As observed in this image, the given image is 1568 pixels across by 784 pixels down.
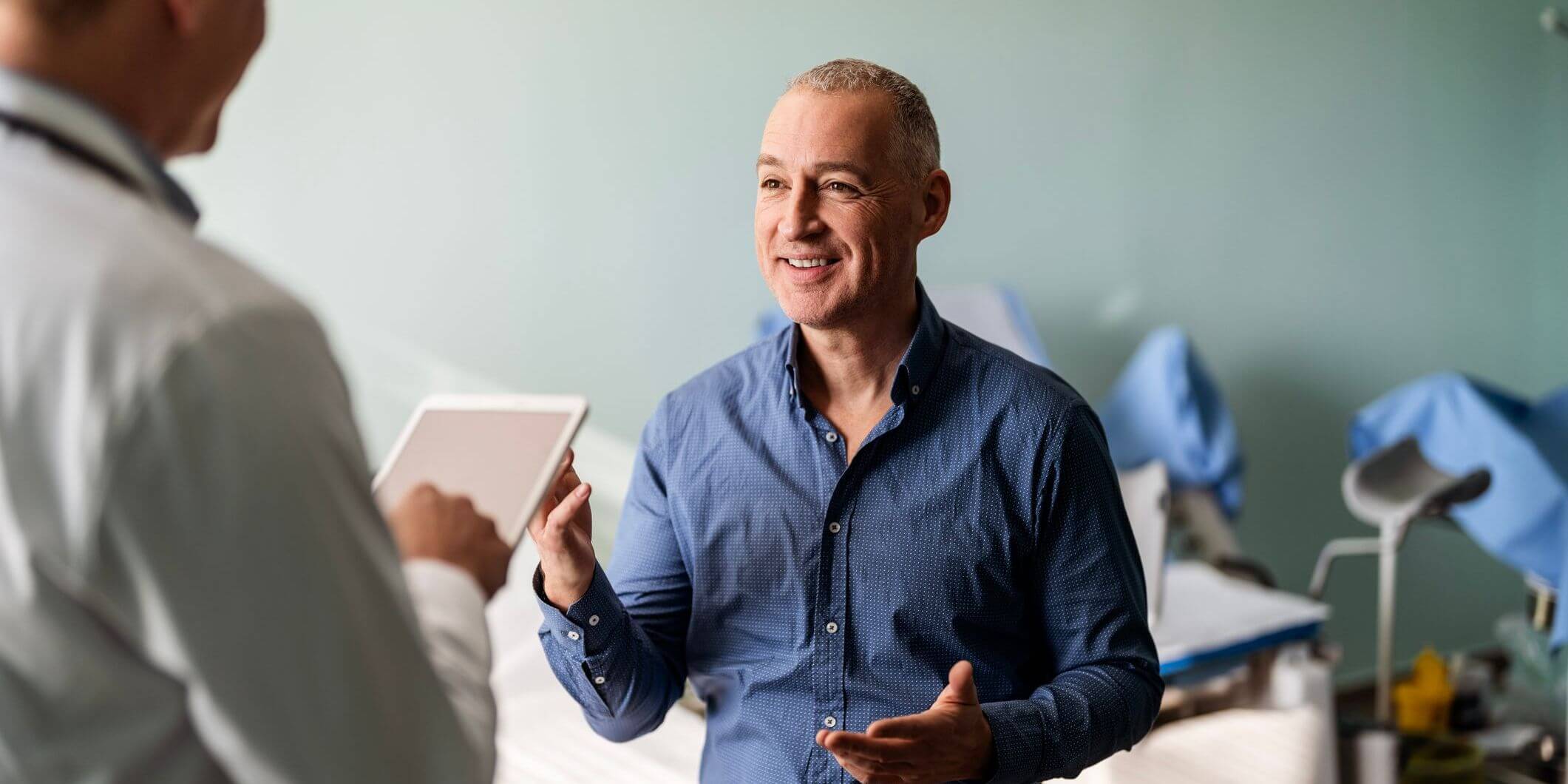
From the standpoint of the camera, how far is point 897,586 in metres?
1.40

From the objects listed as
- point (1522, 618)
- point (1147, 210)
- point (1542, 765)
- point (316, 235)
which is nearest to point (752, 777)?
point (316, 235)

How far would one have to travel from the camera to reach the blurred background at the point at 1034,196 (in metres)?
2.62

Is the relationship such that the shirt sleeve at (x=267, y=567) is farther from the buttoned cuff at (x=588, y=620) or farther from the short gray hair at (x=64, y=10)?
the buttoned cuff at (x=588, y=620)

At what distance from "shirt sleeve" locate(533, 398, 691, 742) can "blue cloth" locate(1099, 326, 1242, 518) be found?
6.13 feet

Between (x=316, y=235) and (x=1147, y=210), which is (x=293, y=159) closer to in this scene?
(x=316, y=235)

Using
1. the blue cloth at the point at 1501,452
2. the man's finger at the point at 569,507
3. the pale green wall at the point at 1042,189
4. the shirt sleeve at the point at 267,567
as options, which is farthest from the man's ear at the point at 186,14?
the blue cloth at the point at 1501,452

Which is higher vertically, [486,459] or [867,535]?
[486,459]

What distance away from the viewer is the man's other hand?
89 centimetres

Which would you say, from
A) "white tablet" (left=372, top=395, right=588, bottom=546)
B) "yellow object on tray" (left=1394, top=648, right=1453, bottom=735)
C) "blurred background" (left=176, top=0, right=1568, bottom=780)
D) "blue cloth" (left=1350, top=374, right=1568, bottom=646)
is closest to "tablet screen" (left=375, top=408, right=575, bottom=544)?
"white tablet" (left=372, top=395, right=588, bottom=546)

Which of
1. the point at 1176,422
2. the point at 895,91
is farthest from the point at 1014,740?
the point at 1176,422

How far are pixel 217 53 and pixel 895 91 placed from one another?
0.81 m

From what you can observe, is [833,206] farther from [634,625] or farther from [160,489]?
[160,489]

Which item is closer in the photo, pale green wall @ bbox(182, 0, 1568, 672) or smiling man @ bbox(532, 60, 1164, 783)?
smiling man @ bbox(532, 60, 1164, 783)

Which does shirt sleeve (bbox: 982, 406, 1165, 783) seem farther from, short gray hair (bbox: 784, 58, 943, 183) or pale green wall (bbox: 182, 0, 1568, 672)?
pale green wall (bbox: 182, 0, 1568, 672)
